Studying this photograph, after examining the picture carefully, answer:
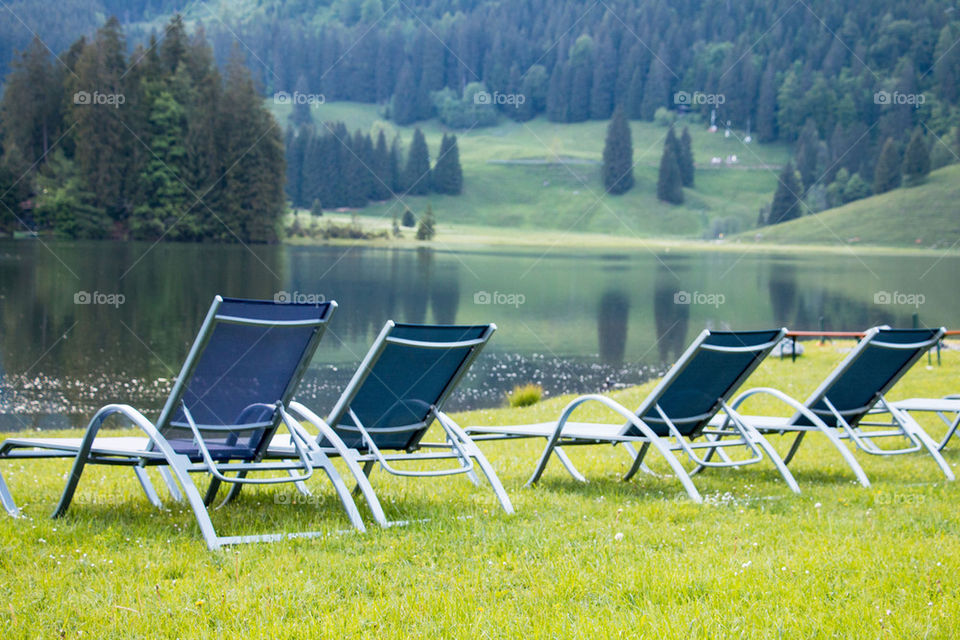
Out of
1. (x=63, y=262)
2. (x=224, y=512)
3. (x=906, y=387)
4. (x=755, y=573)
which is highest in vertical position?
(x=755, y=573)

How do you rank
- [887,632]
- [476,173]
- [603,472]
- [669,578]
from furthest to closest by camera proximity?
[476,173], [603,472], [669,578], [887,632]

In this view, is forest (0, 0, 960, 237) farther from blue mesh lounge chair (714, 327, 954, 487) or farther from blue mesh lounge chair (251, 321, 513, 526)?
blue mesh lounge chair (251, 321, 513, 526)

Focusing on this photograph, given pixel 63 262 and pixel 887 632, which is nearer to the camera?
pixel 887 632

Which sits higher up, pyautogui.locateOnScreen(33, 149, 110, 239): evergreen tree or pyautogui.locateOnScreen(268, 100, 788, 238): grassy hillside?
pyautogui.locateOnScreen(33, 149, 110, 239): evergreen tree

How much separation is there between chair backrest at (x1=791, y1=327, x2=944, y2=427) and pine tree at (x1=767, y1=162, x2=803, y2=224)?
384 ft

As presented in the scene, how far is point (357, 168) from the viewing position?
127 metres

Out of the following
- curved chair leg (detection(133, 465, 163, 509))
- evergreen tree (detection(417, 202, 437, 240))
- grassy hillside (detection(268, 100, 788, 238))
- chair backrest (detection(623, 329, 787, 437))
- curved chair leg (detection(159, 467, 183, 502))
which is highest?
chair backrest (detection(623, 329, 787, 437))

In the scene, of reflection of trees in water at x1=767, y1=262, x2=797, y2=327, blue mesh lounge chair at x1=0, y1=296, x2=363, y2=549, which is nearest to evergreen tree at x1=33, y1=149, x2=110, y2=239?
reflection of trees in water at x1=767, y1=262, x2=797, y2=327

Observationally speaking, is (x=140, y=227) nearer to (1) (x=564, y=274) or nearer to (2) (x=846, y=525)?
(1) (x=564, y=274)

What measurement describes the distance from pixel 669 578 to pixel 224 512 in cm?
227

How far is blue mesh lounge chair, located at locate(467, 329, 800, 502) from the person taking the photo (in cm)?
552

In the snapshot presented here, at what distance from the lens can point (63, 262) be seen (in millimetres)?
56500

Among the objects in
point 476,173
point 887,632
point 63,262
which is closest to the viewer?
point 887,632

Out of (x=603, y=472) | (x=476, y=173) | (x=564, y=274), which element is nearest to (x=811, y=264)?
(x=564, y=274)
